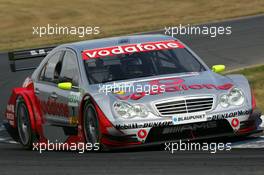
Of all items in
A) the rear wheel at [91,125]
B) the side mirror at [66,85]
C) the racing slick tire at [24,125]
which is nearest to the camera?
the rear wheel at [91,125]

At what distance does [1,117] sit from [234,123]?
661cm

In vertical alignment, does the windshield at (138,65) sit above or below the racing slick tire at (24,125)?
above

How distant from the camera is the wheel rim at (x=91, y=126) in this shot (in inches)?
395

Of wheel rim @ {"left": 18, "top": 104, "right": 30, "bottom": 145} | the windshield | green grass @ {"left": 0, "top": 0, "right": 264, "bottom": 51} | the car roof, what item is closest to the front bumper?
the windshield

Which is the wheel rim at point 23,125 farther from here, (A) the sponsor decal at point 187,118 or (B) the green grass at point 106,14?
(B) the green grass at point 106,14

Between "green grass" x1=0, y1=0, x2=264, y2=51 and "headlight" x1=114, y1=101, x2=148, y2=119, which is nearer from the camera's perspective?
"headlight" x1=114, y1=101, x2=148, y2=119

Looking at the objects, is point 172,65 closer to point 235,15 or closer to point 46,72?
point 46,72

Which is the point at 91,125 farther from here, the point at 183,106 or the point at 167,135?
the point at 183,106

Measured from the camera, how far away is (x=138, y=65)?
1093 cm

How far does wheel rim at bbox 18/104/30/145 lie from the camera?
11953mm

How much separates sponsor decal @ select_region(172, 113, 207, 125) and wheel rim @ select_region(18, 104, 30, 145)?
2759 millimetres

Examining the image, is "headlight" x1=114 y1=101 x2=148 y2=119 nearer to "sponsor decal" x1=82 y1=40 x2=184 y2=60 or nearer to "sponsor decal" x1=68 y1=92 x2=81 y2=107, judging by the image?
"sponsor decal" x1=68 y1=92 x2=81 y2=107

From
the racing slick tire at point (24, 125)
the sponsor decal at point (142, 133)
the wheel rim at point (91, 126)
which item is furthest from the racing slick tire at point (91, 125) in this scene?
the racing slick tire at point (24, 125)

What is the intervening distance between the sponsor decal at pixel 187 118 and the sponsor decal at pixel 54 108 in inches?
61.1
